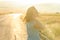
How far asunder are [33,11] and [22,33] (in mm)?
317

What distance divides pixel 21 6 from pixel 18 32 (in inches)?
31.1

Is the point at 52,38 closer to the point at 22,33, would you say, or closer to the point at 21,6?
the point at 22,33

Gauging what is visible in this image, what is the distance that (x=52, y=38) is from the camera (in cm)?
127

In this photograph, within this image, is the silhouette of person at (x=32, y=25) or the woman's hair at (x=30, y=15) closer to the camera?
the silhouette of person at (x=32, y=25)

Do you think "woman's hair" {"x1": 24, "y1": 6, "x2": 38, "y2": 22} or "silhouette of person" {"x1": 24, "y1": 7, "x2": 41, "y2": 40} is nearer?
"silhouette of person" {"x1": 24, "y1": 7, "x2": 41, "y2": 40}

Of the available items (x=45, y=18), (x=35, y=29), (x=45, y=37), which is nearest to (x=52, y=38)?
(x=45, y=37)

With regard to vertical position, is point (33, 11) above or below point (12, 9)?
above

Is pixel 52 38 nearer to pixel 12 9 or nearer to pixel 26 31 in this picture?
pixel 26 31

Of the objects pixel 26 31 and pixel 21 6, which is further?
pixel 21 6

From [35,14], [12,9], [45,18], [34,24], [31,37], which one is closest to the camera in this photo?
[31,37]

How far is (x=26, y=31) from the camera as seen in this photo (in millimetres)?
1268

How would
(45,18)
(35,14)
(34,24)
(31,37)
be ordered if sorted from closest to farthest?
(31,37), (34,24), (35,14), (45,18)

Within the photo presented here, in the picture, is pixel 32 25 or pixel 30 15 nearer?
pixel 32 25

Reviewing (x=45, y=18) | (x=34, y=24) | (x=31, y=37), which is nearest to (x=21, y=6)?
(x=45, y=18)
